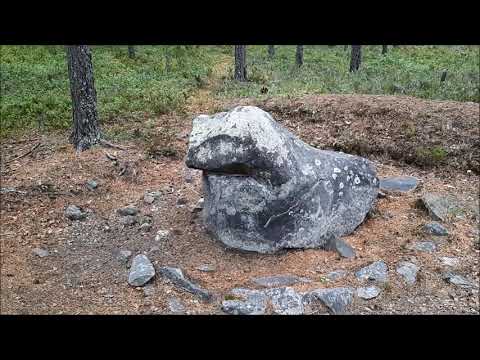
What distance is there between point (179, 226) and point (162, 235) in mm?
355

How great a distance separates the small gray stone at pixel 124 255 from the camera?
618 cm

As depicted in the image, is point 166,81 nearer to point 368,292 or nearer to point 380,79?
point 380,79

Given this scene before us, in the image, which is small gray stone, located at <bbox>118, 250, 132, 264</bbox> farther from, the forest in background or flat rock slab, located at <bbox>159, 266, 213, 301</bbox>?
the forest in background

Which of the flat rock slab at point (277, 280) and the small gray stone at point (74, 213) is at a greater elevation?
the small gray stone at point (74, 213)

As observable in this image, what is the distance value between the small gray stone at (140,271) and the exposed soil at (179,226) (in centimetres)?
12

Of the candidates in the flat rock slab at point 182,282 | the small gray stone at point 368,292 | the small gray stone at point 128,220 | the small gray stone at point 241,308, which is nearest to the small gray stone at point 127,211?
the small gray stone at point 128,220

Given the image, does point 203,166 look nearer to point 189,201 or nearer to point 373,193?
point 189,201

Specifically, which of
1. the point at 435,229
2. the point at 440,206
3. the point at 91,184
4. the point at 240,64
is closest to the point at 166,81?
the point at 240,64

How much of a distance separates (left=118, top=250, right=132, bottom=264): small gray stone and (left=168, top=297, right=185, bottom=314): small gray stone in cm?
108

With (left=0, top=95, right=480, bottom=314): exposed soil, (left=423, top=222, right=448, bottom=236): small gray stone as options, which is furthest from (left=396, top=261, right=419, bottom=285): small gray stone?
(left=423, top=222, right=448, bottom=236): small gray stone

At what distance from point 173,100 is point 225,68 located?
833 centimetres

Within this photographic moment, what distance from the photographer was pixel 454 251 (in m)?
6.39

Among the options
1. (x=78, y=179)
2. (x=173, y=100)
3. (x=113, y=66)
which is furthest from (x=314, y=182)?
(x=113, y=66)

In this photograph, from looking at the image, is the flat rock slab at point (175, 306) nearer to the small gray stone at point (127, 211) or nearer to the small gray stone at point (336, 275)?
the small gray stone at point (336, 275)
